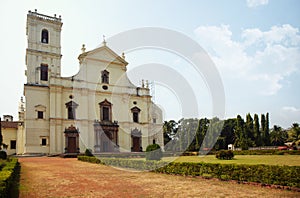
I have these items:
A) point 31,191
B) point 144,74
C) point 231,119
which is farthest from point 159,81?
point 231,119

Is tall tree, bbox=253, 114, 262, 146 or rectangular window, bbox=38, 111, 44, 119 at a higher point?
rectangular window, bbox=38, 111, 44, 119

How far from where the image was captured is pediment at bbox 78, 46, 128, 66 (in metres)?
39.1

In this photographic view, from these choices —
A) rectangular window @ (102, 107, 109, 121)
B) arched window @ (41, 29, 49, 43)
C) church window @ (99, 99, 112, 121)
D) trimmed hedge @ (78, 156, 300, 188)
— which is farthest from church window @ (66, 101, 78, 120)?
trimmed hedge @ (78, 156, 300, 188)

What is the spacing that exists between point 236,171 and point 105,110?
95.6 ft

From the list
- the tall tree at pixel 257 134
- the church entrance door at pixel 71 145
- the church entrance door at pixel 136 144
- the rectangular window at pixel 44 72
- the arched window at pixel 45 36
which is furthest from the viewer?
the tall tree at pixel 257 134

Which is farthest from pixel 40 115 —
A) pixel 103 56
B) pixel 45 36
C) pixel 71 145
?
pixel 103 56

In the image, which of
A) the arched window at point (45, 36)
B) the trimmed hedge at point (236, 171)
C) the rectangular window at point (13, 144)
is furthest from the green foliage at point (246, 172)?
the rectangular window at point (13, 144)

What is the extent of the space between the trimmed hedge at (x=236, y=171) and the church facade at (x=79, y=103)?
2015 centimetres

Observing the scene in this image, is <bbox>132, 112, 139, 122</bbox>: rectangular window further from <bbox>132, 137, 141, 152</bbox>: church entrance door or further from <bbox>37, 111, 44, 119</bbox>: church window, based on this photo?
<bbox>37, 111, 44, 119</bbox>: church window

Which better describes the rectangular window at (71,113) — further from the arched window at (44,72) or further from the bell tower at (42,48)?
the arched window at (44,72)

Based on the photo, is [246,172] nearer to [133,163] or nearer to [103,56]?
[133,163]

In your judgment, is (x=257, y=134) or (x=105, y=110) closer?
(x=105, y=110)

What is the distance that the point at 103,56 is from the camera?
133 ft

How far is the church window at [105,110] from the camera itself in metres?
38.8
